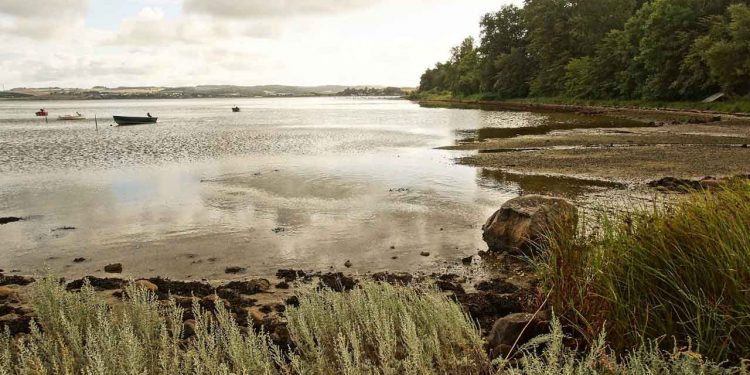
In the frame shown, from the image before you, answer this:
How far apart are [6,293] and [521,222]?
381 inches

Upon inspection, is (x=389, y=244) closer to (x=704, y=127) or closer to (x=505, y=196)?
(x=505, y=196)

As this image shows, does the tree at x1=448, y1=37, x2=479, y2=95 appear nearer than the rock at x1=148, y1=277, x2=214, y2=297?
No

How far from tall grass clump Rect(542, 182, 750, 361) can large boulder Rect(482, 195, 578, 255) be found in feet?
12.0

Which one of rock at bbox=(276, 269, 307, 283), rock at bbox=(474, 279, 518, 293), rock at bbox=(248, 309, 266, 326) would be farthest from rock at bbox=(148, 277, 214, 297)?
rock at bbox=(474, 279, 518, 293)

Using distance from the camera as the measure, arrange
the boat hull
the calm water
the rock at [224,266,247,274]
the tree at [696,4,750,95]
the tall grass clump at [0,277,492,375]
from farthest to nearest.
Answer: the boat hull < the tree at [696,4,750,95] < the calm water < the rock at [224,266,247,274] < the tall grass clump at [0,277,492,375]

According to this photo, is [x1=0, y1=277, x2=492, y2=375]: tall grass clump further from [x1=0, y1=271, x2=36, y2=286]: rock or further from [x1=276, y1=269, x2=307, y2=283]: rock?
[x1=0, y1=271, x2=36, y2=286]: rock

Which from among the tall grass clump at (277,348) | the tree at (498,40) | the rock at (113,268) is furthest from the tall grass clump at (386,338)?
the tree at (498,40)

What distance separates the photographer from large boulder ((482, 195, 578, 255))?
966 cm

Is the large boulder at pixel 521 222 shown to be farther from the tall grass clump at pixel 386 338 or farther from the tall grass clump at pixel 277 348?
the tall grass clump at pixel 386 338

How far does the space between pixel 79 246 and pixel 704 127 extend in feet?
131

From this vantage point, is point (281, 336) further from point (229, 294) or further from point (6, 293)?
point (6, 293)

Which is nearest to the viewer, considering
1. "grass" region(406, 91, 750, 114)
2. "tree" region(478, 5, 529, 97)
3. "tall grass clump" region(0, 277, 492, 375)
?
"tall grass clump" region(0, 277, 492, 375)

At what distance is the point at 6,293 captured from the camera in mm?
8352

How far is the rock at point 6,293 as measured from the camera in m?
8.19
